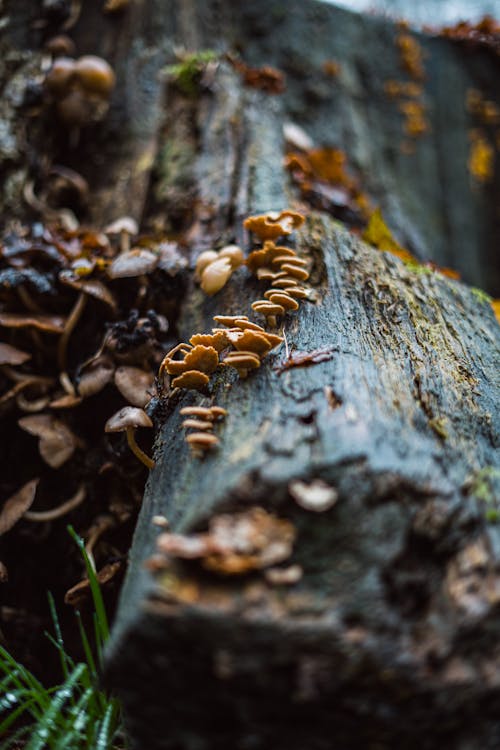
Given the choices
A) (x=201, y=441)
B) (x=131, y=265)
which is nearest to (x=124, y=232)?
(x=131, y=265)

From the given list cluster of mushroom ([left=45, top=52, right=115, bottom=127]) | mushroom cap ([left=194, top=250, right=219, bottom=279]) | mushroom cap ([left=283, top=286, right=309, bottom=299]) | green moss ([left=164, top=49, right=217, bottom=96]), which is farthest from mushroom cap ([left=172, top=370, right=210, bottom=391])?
green moss ([left=164, top=49, right=217, bottom=96])

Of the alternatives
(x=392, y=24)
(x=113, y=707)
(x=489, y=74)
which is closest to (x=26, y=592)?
(x=113, y=707)

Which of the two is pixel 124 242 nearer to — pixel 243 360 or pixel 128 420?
pixel 128 420

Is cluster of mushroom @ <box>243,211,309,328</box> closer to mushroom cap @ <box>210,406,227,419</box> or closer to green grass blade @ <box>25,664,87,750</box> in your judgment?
mushroom cap @ <box>210,406,227,419</box>

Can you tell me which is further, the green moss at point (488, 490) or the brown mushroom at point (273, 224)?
the brown mushroom at point (273, 224)

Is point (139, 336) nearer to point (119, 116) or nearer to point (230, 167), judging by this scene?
point (230, 167)

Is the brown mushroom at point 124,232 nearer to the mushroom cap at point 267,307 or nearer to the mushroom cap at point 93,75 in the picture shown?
the mushroom cap at point 267,307

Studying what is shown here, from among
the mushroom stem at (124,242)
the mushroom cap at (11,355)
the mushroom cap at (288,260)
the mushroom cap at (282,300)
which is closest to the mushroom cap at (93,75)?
the mushroom stem at (124,242)
